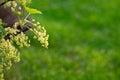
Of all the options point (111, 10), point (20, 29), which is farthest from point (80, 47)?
point (20, 29)

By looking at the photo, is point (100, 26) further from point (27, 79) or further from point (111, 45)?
point (27, 79)

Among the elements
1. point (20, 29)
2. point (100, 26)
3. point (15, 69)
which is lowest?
point (100, 26)

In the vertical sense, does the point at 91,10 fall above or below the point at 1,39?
below

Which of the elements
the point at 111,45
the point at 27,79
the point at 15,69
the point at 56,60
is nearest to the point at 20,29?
the point at 15,69

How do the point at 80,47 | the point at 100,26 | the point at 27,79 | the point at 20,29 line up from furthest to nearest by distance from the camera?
the point at 100,26 → the point at 80,47 → the point at 27,79 → the point at 20,29

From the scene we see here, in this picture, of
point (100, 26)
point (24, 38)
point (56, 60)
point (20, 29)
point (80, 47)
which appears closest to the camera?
point (24, 38)

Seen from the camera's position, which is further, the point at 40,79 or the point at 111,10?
the point at 111,10
